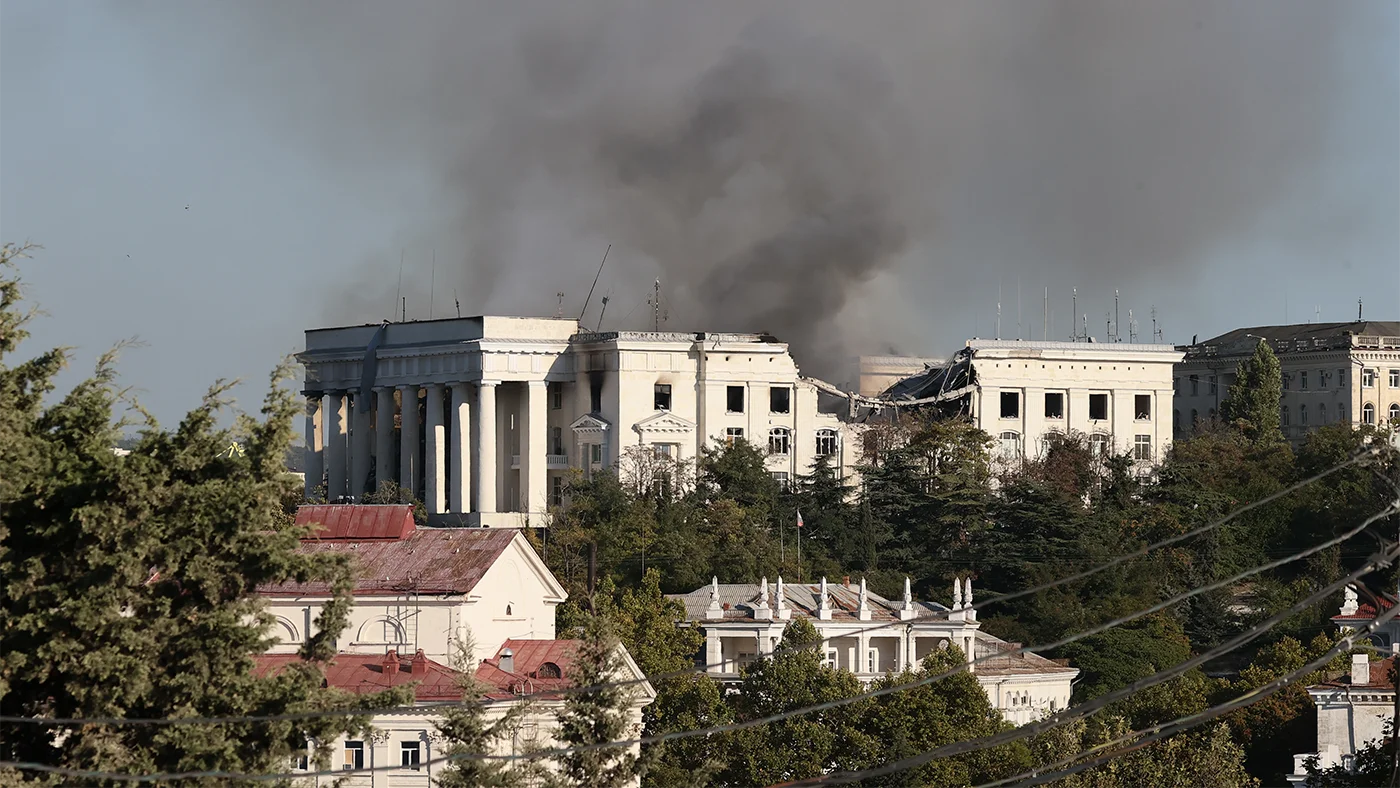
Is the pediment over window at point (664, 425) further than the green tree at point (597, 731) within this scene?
Yes

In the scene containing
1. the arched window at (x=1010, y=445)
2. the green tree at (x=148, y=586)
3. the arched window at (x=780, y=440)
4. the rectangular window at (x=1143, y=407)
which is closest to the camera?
the green tree at (x=148, y=586)

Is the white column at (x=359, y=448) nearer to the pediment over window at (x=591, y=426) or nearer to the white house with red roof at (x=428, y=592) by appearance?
the pediment over window at (x=591, y=426)

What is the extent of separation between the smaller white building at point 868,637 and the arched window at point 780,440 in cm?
2961

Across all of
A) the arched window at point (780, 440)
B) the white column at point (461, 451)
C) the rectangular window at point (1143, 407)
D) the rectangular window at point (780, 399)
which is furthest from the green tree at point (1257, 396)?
the white column at point (461, 451)

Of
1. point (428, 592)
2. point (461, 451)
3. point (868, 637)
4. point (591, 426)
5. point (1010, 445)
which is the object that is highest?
point (591, 426)

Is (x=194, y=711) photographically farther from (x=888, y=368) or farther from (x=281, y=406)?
(x=888, y=368)

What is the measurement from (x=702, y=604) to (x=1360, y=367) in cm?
Answer: 7317

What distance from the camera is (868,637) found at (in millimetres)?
103062

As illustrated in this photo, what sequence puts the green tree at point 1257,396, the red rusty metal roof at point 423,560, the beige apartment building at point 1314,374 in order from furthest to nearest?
the beige apartment building at point 1314,374 → the green tree at point 1257,396 → the red rusty metal roof at point 423,560

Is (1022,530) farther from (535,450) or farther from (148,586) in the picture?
(148,586)

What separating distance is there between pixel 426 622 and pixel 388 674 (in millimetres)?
8956

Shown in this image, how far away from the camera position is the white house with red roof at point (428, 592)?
3100 inches

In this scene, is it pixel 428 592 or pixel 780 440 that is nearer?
pixel 428 592

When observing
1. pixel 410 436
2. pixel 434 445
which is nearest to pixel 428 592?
pixel 434 445
